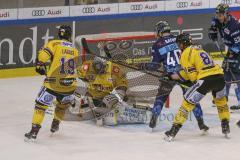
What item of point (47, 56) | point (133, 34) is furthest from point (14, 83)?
point (47, 56)

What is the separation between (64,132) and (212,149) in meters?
1.65

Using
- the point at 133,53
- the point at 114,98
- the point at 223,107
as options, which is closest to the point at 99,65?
the point at 114,98

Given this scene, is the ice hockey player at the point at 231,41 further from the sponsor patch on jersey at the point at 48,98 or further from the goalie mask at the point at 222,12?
the sponsor patch on jersey at the point at 48,98

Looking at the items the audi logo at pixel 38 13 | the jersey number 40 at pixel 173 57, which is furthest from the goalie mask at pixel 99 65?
the audi logo at pixel 38 13

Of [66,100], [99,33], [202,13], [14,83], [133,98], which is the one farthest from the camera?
[202,13]

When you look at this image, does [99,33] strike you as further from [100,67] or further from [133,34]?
[100,67]

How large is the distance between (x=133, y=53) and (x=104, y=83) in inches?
91.7

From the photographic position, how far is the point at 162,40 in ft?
22.9

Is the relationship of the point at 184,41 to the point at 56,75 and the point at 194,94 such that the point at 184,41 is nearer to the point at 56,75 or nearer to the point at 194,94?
the point at 194,94

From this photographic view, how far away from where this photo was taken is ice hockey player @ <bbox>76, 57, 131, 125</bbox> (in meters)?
7.05

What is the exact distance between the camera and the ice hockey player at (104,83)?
7055 mm

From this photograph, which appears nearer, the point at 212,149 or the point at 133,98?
the point at 212,149

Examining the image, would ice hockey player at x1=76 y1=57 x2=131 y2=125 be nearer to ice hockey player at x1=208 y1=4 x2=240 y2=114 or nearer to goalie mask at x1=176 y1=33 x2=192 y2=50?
goalie mask at x1=176 y1=33 x2=192 y2=50

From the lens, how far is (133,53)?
9453 mm
